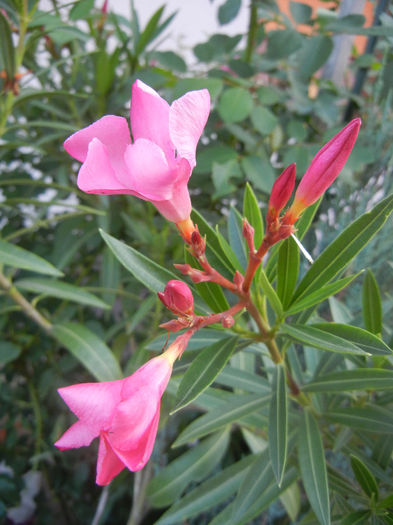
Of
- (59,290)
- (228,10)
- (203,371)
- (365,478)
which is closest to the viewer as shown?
(203,371)

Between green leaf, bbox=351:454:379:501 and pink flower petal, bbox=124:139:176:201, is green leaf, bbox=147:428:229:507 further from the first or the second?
pink flower petal, bbox=124:139:176:201

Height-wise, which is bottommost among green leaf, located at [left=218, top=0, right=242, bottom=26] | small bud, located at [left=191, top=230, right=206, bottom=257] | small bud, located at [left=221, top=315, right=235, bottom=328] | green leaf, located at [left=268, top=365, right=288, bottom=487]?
green leaf, located at [left=268, top=365, right=288, bottom=487]

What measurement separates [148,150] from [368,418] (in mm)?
395

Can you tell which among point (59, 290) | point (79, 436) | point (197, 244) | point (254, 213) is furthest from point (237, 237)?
point (59, 290)

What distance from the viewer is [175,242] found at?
2.78 feet

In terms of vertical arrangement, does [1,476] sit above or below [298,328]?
below

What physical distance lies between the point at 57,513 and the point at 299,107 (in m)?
1.29

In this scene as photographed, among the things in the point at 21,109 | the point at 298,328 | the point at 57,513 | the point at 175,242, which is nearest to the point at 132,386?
the point at 298,328

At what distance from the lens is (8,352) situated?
0.89 metres

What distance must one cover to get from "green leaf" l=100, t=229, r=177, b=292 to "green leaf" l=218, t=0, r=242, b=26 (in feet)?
2.12

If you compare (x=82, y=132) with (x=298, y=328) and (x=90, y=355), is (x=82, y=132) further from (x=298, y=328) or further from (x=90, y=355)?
(x=90, y=355)

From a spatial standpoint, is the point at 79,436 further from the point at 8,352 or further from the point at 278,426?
the point at 8,352

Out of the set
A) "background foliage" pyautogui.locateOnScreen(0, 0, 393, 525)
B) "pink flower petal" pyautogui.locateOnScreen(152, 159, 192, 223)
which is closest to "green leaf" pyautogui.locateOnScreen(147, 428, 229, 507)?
"background foliage" pyautogui.locateOnScreen(0, 0, 393, 525)

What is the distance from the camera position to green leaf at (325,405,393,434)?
1.58 ft
